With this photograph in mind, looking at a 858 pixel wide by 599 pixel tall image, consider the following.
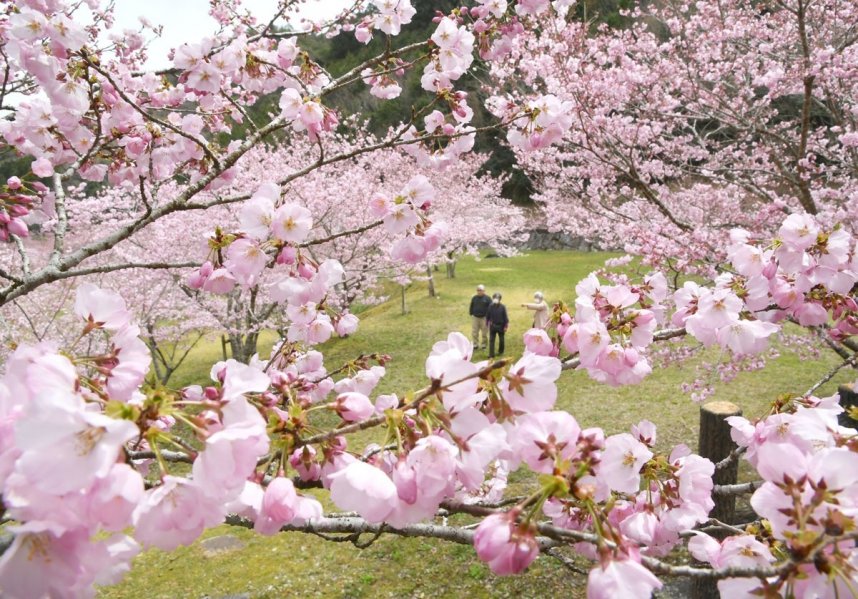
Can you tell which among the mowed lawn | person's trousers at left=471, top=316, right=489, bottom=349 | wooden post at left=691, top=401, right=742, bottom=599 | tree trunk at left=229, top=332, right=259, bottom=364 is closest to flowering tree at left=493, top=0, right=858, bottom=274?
wooden post at left=691, top=401, right=742, bottom=599

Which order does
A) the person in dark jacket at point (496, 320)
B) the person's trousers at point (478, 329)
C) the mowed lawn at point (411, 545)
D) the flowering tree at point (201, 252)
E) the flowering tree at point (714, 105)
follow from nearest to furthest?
the mowed lawn at point (411, 545), the flowering tree at point (714, 105), the flowering tree at point (201, 252), the person in dark jacket at point (496, 320), the person's trousers at point (478, 329)

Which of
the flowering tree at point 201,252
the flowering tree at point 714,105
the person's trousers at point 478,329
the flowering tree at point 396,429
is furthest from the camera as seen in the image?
the person's trousers at point 478,329

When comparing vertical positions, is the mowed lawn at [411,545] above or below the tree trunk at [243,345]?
below

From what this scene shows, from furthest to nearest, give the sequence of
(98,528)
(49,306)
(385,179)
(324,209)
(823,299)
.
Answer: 1. (385,179)
2. (324,209)
3. (49,306)
4. (823,299)
5. (98,528)

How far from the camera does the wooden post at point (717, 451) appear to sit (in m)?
3.63

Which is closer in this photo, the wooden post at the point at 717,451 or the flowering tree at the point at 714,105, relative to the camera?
the wooden post at the point at 717,451

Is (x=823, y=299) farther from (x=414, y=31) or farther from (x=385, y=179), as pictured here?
(x=414, y=31)

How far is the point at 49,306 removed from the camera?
29.7ft

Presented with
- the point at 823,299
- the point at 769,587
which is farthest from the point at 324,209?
the point at 769,587

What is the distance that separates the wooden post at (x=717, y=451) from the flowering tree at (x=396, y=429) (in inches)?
70.3

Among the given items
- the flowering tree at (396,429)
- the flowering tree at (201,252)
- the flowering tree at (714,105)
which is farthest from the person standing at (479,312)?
the flowering tree at (396,429)

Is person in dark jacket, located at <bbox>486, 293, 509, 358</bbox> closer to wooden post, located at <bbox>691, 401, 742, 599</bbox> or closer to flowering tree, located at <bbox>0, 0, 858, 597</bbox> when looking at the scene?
wooden post, located at <bbox>691, 401, 742, 599</bbox>

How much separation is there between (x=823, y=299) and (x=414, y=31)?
3768cm

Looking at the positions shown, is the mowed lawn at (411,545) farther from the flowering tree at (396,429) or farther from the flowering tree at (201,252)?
the flowering tree at (396,429)
